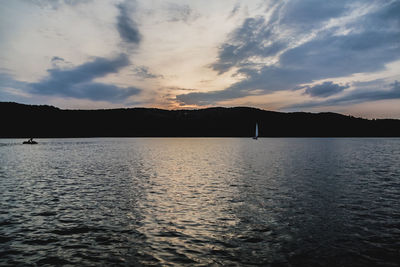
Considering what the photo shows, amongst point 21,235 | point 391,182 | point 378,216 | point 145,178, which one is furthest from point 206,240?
point 391,182

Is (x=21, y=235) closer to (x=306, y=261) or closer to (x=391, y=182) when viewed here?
(x=306, y=261)

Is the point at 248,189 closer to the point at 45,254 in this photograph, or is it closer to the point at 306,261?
the point at 306,261

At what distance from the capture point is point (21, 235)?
17.4m

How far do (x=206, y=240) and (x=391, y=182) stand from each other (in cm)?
3390

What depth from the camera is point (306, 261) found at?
1377cm

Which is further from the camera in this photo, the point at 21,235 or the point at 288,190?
the point at 288,190

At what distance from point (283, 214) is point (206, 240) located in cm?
875

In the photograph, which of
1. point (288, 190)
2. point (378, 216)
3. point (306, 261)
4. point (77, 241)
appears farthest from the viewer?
point (288, 190)

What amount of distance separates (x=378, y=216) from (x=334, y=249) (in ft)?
29.9

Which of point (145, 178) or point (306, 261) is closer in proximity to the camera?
point (306, 261)

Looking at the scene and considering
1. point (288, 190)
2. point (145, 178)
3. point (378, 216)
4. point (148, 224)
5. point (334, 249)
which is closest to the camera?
point (334, 249)

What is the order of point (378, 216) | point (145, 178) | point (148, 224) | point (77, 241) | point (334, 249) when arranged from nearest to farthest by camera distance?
1. point (334, 249)
2. point (77, 241)
3. point (148, 224)
4. point (378, 216)
5. point (145, 178)

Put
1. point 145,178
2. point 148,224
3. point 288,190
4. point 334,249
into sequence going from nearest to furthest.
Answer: point 334,249 → point 148,224 → point 288,190 → point 145,178

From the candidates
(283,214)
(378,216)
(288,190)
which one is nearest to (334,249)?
(283,214)
